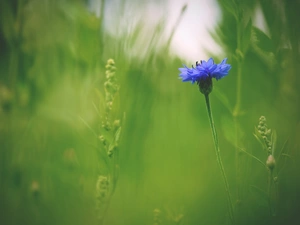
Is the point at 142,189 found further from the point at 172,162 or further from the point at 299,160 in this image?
the point at 299,160

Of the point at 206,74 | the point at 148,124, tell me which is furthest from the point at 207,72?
the point at 148,124

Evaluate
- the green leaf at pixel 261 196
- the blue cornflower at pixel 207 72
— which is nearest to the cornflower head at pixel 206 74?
the blue cornflower at pixel 207 72

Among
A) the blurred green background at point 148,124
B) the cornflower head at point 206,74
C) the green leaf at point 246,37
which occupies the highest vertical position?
the green leaf at point 246,37

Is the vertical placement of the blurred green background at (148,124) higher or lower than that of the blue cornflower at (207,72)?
lower

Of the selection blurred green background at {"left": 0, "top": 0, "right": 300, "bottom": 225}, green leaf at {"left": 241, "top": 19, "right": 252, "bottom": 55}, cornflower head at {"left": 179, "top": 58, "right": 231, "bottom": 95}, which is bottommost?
blurred green background at {"left": 0, "top": 0, "right": 300, "bottom": 225}

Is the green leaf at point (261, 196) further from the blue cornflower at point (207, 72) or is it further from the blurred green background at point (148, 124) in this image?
the blue cornflower at point (207, 72)

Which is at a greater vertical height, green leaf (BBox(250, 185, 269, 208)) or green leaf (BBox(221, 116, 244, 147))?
green leaf (BBox(221, 116, 244, 147))

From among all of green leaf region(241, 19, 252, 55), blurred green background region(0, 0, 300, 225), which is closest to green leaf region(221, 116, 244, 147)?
blurred green background region(0, 0, 300, 225)

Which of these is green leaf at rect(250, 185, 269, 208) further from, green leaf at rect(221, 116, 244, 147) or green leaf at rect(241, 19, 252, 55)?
green leaf at rect(241, 19, 252, 55)

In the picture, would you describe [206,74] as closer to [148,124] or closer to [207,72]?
[207,72]
